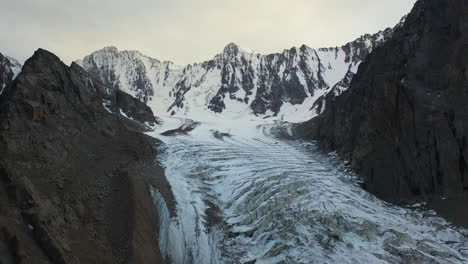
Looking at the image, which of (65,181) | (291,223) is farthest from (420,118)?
(65,181)

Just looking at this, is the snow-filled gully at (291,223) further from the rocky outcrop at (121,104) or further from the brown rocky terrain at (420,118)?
the rocky outcrop at (121,104)

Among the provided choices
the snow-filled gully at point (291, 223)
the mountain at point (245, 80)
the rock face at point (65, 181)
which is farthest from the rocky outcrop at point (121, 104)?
the mountain at point (245, 80)

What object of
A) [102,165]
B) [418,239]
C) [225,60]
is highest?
[225,60]

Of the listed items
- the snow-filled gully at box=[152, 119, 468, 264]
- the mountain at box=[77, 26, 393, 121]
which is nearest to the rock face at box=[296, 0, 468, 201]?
the snow-filled gully at box=[152, 119, 468, 264]

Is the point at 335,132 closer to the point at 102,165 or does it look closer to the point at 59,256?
the point at 102,165

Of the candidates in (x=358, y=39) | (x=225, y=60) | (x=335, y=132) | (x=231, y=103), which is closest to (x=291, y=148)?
(x=335, y=132)

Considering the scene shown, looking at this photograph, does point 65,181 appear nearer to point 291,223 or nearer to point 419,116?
point 291,223

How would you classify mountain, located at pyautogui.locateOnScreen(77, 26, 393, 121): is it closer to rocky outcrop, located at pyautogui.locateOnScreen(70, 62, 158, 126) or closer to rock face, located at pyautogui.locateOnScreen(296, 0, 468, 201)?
rocky outcrop, located at pyautogui.locateOnScreen(70, 62, 158, 126)
